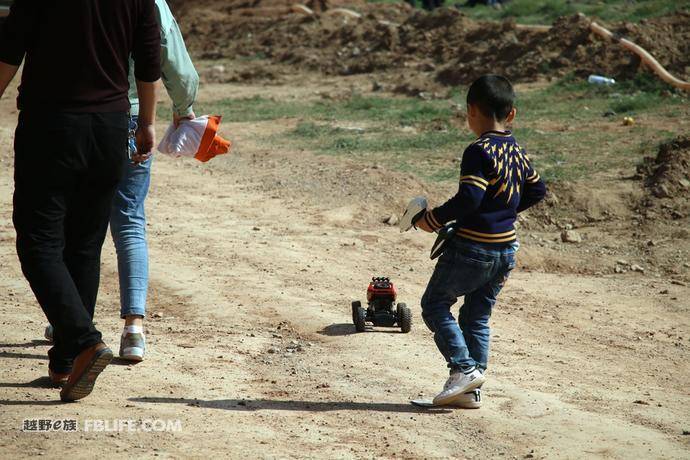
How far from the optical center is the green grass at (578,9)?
20.1 metres

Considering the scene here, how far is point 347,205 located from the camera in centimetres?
939

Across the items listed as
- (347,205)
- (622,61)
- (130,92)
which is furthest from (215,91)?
(130,92)

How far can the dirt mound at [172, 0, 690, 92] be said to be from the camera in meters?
16.5

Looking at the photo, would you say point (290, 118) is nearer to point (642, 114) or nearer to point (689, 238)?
point (642, 114)

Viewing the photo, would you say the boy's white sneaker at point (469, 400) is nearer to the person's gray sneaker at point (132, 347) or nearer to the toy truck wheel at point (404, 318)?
the toy truck wheel at point (404, 318)

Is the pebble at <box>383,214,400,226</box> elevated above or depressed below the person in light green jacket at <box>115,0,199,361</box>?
below

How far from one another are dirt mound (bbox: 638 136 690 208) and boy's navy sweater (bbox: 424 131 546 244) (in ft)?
17.3

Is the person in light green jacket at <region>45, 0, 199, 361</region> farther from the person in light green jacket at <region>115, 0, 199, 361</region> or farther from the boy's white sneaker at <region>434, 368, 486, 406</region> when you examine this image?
the boy's white sneaker at <region>434, 368, 486, 406</region>

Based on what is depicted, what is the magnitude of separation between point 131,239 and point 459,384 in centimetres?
171

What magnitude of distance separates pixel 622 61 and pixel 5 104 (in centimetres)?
900

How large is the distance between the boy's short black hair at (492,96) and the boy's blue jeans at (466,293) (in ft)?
1.91

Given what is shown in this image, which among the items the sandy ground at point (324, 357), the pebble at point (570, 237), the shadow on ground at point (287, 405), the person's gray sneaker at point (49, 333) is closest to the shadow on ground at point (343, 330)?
the sandy ground at point (324, 357)

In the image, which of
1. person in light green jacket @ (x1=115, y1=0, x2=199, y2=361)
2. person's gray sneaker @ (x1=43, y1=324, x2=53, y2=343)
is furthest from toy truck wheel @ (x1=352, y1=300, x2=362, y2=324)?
person's gray sneaker @ (x1=43, y1=324, x2=53, y2=343)

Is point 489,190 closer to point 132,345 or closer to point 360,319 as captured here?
point 360,319
